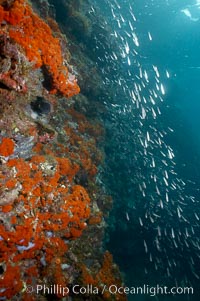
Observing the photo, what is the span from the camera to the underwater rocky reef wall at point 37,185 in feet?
16.3

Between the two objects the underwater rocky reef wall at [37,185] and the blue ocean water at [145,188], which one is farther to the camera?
the blue ocean water at [145,188]

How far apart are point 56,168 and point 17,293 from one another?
9.63 feet

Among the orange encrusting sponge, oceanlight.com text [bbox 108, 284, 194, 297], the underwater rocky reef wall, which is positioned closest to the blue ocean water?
oceanlight.com text [bbox 108, 284, 194, 297]

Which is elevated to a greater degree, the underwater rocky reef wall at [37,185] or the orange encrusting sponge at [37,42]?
the orange encrusting sponge at [37,42]

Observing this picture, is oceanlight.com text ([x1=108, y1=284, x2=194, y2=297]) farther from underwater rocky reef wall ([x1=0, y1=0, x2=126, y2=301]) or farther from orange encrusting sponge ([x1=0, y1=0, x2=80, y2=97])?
orange encrusting sponge ([x1=0, y1=0, x2=80, y2=97])

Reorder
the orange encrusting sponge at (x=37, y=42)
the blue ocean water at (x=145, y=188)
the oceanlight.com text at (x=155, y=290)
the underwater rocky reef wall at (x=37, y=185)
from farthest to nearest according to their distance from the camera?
the oceanlight.com text at (x=155, y=290), the blue ocean water at (x=145, y=188), the orange encrusting sponge at (x=37, y=42), the underwater rocky reef wall at (x=37, y=185)

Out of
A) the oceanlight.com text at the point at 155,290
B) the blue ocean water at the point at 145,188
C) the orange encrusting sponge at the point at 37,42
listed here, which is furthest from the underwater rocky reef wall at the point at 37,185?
the oceanlight.com text at the point at 155,290

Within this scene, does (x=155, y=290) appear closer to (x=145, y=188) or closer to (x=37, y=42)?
(x=145, y=188)

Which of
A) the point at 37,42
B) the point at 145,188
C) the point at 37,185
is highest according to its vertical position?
the point at 37,42

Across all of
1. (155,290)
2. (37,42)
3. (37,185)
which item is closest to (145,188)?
(155,290)

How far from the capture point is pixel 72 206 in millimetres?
6137

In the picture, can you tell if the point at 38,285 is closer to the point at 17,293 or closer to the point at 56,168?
the point at 17,293

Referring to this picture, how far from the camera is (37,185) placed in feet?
18.4

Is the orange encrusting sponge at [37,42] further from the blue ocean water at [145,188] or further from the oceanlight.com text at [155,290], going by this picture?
the oceanlight.com text at [155,290]
